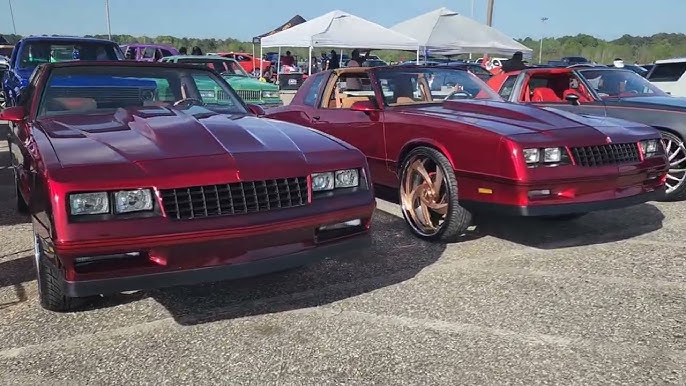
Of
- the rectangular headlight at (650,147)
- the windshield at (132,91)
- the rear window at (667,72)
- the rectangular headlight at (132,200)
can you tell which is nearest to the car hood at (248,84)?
the windshield at (132,91)

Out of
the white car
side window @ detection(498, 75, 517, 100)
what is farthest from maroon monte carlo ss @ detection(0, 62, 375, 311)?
the white car

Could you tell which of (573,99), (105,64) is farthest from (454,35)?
(105,64)

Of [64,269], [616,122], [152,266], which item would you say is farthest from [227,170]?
[616,122]

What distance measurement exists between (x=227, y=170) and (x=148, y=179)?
36 cm

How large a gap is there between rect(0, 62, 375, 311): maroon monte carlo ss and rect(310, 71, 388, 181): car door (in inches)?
66.0

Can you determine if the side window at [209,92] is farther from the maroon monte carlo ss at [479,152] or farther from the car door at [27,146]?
the maroon monte carlo ss at [479,152]

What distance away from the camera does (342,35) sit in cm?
1675

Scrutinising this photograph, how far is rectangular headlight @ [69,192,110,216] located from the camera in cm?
269

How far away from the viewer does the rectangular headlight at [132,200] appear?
2.75 metres

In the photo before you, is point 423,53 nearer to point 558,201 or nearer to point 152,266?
point 558,201

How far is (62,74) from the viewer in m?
4.32

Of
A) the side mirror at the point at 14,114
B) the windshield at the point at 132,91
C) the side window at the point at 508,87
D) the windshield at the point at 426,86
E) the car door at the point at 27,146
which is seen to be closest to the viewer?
the car door at the point at 27,146

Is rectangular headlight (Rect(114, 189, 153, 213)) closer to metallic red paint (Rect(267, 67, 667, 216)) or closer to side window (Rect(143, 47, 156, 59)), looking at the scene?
metallic red paint (Rect(267, 67, 667, 216))

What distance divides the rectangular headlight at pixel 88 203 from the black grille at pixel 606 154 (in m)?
3.07
